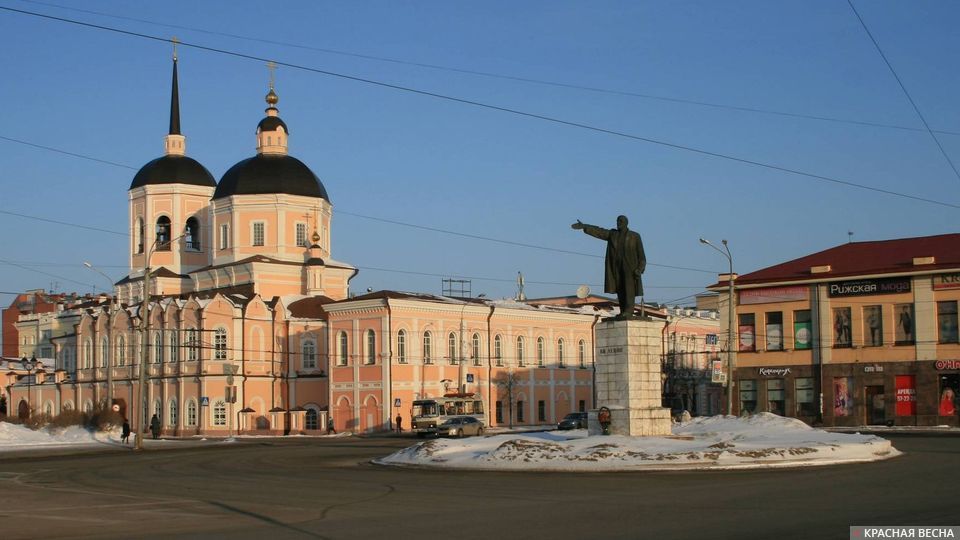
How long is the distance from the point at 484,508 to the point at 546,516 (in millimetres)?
1728

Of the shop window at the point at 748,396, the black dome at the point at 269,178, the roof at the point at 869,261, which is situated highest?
the black dome at the point at 269,178

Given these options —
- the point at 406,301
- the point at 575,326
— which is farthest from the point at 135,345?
the point at 575,326

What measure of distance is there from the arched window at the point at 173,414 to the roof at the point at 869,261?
119ft

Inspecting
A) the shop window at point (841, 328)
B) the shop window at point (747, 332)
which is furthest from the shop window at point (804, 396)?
the shop window at point (747, 332)

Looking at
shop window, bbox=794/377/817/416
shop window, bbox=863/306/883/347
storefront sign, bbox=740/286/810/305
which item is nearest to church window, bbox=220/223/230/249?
storefront sign, bbox=740/286/810/305

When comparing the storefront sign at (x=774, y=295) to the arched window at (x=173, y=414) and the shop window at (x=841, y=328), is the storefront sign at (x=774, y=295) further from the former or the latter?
the arched window at (x=173, y=414)

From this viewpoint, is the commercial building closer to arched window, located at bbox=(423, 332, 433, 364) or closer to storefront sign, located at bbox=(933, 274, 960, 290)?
storefront sign, located at bbox=(933, 274, 960, 290)

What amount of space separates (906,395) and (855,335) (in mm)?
3828

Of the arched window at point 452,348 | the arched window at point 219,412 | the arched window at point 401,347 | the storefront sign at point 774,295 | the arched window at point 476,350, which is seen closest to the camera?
the storefront sign at point 774,295

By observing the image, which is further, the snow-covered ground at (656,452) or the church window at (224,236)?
the church window at (224,236)

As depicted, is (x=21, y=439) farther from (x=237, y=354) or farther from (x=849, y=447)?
(x=849, y=447)

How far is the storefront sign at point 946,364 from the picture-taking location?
5582cm

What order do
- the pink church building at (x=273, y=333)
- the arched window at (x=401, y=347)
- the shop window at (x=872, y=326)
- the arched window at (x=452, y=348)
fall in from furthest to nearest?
the arched window at (x=452, y=348)
the pink church building at (x=273, y=333)
the arched window at (x=401, y=347)
the shop window at (x=872, y=326)

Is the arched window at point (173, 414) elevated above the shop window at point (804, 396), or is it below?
below
